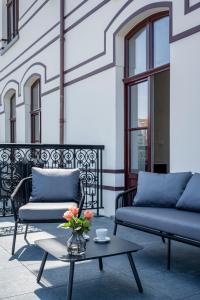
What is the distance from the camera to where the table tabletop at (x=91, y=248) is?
2.46m

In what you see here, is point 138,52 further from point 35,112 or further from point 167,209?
point 35,112

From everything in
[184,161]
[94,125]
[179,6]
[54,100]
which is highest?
[179,6]

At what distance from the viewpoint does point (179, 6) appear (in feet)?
14.2

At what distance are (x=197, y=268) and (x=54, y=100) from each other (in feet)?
17.2

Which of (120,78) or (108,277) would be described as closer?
(108,277)

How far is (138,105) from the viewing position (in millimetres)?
5445

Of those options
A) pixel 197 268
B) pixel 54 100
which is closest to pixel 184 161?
pixel 197 268

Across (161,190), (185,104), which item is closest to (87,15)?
(185,104)

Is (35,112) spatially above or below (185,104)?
above

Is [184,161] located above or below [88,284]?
above

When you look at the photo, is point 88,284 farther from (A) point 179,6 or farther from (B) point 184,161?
(A) point 179,6

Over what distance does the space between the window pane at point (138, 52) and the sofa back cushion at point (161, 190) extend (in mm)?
1955

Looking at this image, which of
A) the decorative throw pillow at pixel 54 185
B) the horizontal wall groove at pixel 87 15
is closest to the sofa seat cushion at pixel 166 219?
the decorative throw pillow at pixel 54 185

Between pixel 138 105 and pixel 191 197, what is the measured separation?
2294 millimetres
